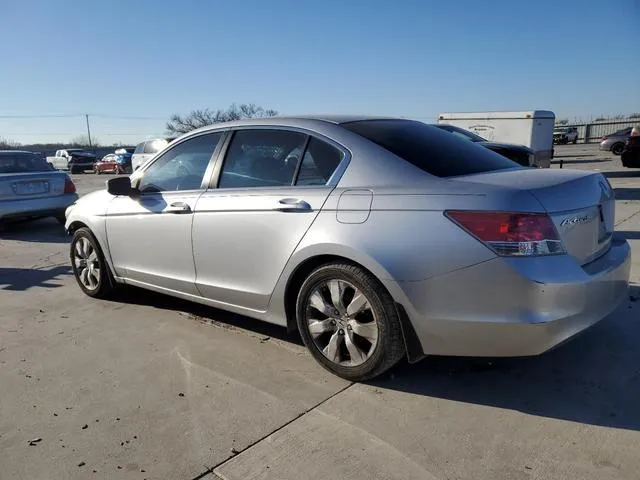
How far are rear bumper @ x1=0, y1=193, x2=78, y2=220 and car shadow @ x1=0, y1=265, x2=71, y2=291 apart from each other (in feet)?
8.52

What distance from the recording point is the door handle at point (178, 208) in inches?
165

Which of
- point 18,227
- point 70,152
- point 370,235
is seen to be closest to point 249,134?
point 370,235

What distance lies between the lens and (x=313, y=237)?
3.36m

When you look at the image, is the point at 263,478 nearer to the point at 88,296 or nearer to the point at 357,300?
the point at 357,300

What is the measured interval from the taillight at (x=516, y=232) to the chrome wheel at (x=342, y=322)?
80 centimetres

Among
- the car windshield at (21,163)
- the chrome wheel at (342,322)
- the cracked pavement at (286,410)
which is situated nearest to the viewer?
the cracked pavement at (286,410)

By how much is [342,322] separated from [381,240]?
616mm

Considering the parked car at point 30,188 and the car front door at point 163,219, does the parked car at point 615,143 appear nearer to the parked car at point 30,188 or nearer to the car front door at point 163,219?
the parked car at point 30,188

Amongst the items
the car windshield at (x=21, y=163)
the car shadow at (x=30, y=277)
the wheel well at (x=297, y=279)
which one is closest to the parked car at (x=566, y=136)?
the car windshield at (x=21, y=163)

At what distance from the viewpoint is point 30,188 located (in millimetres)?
9656

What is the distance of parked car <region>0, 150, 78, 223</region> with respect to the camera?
9.40m

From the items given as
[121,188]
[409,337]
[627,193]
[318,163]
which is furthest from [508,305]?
[627,193]

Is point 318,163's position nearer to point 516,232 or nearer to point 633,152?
→ point 516,232

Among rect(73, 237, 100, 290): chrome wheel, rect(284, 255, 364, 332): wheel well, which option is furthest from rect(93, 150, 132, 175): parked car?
rect(284, 255, 364, 332): wheel well
